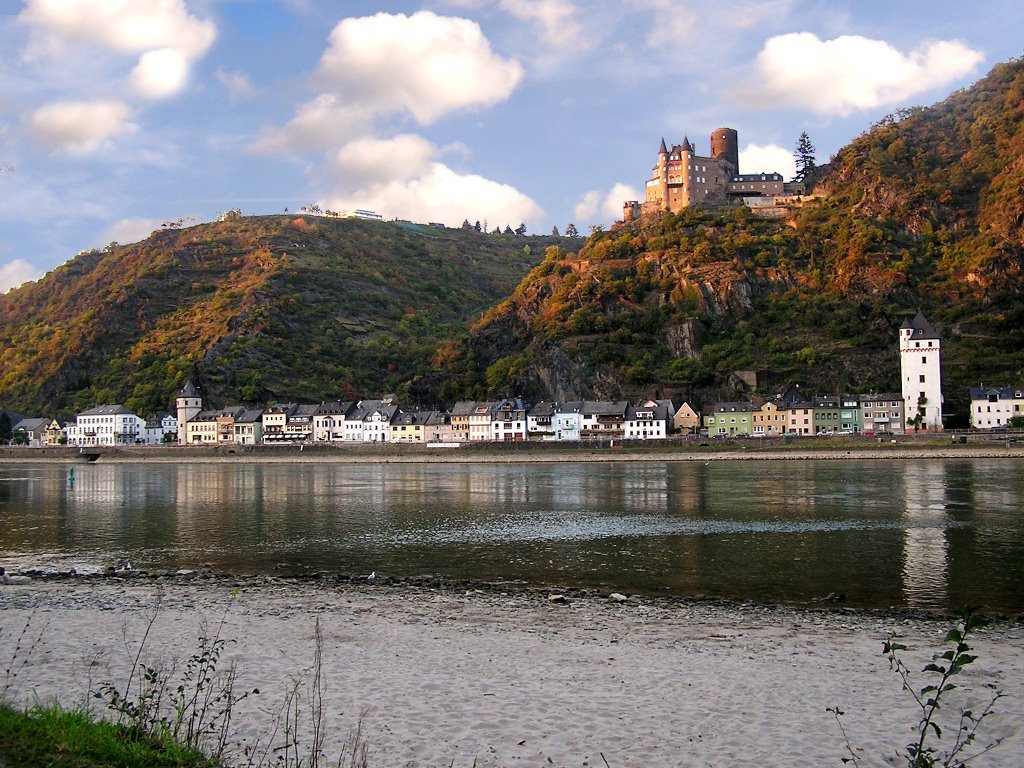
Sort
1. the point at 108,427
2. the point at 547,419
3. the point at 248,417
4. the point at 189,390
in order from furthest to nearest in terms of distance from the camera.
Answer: the point at 189,390 → the point at 108,427 → the point at 248,417 → the point at 547,419

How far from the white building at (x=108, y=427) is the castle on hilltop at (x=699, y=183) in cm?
8421

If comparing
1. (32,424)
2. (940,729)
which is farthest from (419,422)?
(940,729)

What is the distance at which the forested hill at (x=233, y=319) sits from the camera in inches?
4875

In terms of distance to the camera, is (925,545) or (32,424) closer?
(925,545)

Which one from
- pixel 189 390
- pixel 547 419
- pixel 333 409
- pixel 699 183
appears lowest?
pixel 547 419

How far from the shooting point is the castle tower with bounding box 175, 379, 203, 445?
372ft

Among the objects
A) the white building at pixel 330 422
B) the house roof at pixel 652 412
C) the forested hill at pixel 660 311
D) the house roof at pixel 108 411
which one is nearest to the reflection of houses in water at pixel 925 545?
the house roof at pixel 652 412

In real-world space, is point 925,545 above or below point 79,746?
below

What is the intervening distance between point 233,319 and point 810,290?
8664 centimetres

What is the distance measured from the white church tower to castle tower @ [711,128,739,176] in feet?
200

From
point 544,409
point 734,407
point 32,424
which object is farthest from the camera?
point 32,424

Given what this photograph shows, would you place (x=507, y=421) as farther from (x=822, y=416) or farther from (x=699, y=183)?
(x=699, y=183)

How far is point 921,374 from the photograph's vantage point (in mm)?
84312

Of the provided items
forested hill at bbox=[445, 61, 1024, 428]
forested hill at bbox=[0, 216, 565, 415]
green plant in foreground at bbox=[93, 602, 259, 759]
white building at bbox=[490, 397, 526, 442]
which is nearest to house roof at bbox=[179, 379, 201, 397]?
forested hill at bbox=[0, 216, 565, 415]
